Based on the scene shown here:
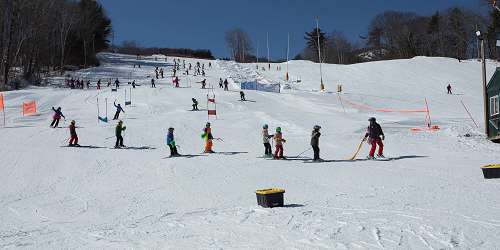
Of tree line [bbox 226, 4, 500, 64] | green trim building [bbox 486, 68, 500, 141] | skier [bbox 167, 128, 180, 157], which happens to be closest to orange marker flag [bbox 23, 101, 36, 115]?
skier [bbox 167, 128, 180, 157]

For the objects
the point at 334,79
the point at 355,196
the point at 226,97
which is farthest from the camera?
the point at 334,79

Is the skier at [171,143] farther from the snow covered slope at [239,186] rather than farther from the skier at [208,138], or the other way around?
the skier at [208,138]

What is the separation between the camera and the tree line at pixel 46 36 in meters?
61.0

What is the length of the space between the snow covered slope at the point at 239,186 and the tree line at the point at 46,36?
85.3 feet

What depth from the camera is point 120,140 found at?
966 inches

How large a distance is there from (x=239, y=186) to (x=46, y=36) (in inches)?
2846

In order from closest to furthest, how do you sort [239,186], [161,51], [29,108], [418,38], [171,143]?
[239,186], [171,143], [29,108], [418,38], [161,51]

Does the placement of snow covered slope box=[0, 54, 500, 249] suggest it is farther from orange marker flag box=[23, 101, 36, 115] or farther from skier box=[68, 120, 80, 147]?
orange marker flag box=[23, 101, 36, 115]

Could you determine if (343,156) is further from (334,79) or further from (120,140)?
(334,79)

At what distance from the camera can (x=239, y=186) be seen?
47.8ft

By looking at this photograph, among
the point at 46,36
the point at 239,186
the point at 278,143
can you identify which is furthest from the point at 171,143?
the point at 46,36

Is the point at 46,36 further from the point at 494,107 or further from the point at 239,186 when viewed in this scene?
the point at 239,186

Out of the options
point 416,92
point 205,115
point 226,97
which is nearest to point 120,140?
point 205,115

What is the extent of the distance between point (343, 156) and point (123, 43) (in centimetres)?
14240
